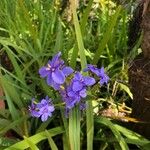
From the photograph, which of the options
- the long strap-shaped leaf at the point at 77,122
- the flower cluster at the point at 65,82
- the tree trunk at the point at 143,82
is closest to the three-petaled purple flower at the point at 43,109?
the flower cluster at the point at 65,82

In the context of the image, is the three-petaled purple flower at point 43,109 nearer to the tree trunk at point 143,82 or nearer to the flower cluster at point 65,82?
the flower cluster at point 65,82

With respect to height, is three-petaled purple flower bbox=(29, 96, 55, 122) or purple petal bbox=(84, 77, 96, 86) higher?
purple petal bbox=(84, 77, 96, 86)

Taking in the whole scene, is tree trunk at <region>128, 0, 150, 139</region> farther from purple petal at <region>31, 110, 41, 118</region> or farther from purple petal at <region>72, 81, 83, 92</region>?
purple petal at <region>31, 110, 41, 118</region>

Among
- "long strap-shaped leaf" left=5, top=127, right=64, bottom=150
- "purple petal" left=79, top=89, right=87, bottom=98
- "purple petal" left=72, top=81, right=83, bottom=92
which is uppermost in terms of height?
"purple petal" left=72, top=81, right=83, bottom=92

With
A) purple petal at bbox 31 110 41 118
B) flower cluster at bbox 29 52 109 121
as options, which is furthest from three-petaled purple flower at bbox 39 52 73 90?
purple petal at bbox 31 110 41 118

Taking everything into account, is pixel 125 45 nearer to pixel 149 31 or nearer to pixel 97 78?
pixel 149 31

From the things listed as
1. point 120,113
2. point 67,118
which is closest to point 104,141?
point 67,118
